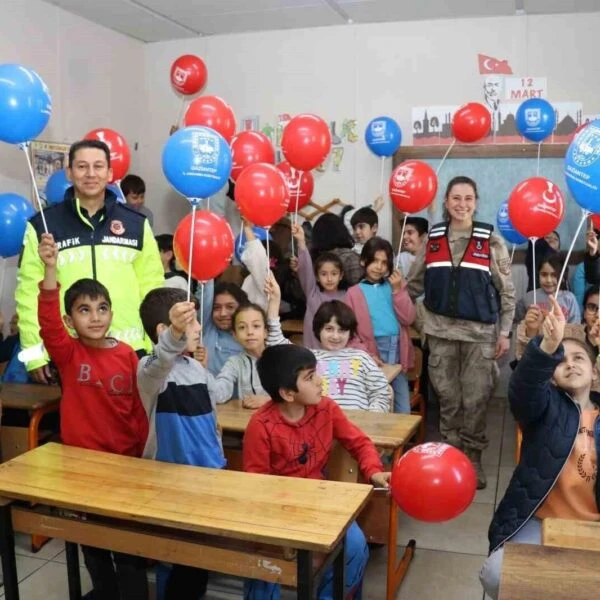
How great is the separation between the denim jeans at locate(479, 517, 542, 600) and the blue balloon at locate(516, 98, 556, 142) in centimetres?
355

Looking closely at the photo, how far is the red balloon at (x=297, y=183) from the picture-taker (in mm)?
4830

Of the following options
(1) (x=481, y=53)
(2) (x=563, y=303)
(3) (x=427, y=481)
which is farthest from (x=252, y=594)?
(1) (x=481, y=53)

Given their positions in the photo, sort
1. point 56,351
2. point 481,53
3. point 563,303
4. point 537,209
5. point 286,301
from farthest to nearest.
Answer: point 481,53 → point 286,301 → point 563,303 → point 537,209 → point 56,351

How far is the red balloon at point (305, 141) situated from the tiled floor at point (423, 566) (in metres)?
2.00

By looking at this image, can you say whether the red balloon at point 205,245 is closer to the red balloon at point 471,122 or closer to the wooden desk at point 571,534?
the wooden desk at point 571,534

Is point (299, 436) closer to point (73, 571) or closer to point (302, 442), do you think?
point (302, 442)

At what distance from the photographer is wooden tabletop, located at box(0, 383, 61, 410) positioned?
3232mm

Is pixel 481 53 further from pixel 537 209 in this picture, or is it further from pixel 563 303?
pixel 537 209

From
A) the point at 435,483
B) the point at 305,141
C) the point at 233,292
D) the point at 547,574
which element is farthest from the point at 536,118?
the point at 547,574

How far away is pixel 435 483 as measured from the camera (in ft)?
6.57

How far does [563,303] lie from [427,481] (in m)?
2.72

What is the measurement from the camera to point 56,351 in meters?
2.63

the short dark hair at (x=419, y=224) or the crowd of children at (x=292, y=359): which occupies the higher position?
the short dark hair at (x=419, y=224)

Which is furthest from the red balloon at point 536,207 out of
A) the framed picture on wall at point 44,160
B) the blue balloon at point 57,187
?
the framed picture on wall at point 44,160
